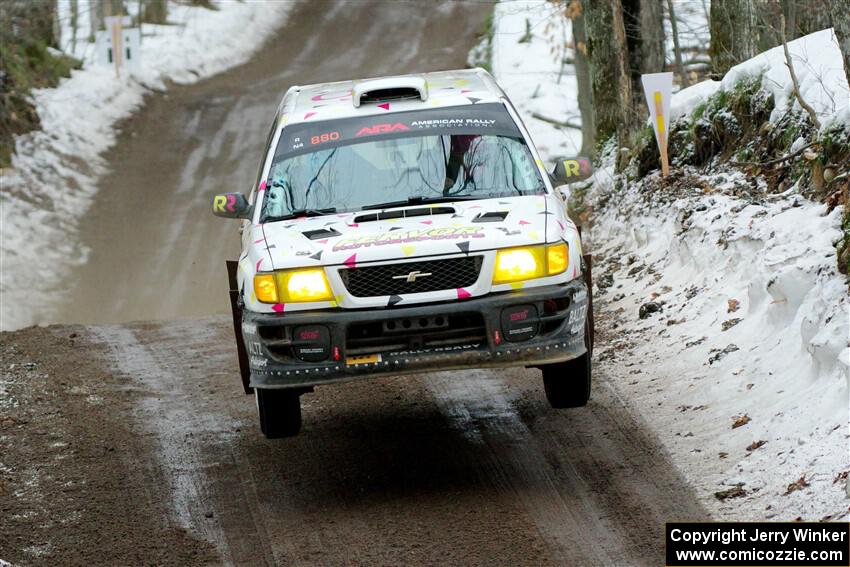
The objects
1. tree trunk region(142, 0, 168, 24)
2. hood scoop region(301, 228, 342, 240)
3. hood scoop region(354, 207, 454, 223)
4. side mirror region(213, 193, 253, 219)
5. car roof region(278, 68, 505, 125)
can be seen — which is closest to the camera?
hood scoop region(301, 228, 342, 240)

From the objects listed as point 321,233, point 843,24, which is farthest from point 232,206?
point 843,24

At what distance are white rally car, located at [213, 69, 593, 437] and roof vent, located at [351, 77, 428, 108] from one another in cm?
46

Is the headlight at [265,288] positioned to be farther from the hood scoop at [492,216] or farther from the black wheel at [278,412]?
the hood scoop at [492,216]

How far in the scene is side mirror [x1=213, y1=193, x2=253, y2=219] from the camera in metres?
7.73

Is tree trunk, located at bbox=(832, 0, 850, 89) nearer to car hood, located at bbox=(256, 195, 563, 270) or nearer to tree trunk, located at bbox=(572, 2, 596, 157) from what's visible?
car hood, located at bbox=(256, 195, 563, 270)

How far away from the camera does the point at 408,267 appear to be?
6598mm

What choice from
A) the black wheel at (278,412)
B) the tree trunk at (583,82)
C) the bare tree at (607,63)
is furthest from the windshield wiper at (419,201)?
the tree trunk at (583,82)

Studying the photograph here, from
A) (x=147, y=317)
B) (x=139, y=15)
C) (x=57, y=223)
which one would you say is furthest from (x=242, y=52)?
(x=147, y=317)

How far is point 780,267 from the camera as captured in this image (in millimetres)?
8500

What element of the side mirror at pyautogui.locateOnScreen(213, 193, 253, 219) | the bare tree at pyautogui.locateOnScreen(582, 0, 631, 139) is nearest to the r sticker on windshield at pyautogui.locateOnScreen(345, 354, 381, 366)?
the side mirror at pyautogui.locateOnScreen(213, 193, 253, 219)

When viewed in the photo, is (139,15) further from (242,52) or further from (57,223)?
(57,223)

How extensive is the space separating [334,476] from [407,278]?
1531mm

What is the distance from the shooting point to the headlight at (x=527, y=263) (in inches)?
261

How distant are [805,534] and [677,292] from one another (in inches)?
186
